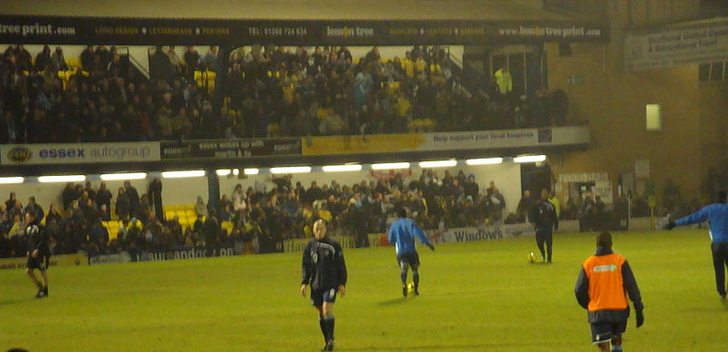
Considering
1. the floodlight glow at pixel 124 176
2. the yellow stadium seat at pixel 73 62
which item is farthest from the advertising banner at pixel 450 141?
the yellow stadium seat at pixel 73 62

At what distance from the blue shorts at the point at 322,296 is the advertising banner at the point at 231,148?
72.1 ft

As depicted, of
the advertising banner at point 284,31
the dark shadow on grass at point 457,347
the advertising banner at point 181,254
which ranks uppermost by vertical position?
the advertising banner at point 284,31

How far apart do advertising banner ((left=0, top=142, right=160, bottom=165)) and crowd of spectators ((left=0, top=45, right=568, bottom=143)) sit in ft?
1.13

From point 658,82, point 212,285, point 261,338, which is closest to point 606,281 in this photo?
point 261,338

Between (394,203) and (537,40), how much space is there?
7.45m

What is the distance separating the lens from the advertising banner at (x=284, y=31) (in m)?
32.9

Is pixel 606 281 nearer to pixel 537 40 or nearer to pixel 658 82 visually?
pixel 537 40

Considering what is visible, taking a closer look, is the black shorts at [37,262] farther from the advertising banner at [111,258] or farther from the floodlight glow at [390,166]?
the floodlight glow at [390,166]

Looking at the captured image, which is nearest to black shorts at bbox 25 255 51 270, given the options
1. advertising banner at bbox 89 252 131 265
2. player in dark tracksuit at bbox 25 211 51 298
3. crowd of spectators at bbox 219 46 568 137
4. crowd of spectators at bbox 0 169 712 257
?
player in dark tracksuit at bbox 25 211 51 298

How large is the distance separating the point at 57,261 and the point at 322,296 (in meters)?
20.8

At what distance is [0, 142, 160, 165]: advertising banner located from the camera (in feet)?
111

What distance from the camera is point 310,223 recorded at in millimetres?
38781

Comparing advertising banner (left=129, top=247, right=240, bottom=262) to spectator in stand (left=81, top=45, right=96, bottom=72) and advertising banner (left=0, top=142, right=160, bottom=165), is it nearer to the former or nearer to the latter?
advertising banner (left=0, top=142, right=160, bottom=165)

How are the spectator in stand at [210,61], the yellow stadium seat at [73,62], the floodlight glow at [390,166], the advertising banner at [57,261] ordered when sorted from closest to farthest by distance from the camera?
the advertising banner at [57,261] < the yellow stadium seat at [73,62] < the spectator in stand at [210,61] < the floodlight glow at [390,166]
